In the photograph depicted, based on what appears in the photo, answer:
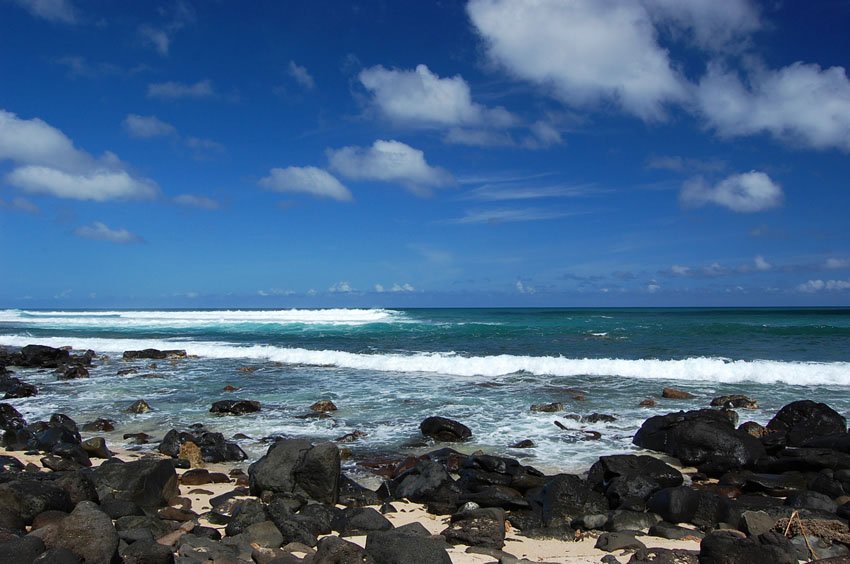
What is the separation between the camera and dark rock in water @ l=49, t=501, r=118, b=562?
14.9 ft

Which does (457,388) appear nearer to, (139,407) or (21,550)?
(139,407)

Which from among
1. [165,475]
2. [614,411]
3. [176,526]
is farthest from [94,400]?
[614,411]

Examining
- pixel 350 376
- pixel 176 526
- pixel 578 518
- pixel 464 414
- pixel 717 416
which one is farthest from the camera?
pixel 350 376

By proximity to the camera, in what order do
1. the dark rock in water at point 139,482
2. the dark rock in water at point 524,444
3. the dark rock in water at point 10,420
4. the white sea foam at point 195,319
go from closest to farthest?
the dark rock in water at point 139,482 < the dark rock in water at point 524,444 < the dark rock in water at point 10,420 < the white sea foam at point 195,319

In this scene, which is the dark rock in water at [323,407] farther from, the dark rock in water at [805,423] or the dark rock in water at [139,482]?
the dark rock in water at [805,423]

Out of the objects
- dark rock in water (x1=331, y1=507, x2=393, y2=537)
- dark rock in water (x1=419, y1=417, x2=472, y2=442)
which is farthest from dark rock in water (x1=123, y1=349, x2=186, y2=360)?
dark rock in water (x1=331, y1=507, x2=393, y2=537)

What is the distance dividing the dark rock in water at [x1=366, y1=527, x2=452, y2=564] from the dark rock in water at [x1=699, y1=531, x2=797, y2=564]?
2.27m

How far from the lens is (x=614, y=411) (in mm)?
12758

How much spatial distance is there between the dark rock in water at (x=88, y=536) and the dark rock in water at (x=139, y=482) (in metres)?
1.85

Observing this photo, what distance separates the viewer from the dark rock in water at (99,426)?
11156 mm

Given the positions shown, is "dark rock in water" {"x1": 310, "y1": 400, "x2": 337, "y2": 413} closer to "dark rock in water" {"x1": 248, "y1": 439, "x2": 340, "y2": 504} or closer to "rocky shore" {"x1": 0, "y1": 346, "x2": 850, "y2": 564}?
"rocky shore" {"x1": 0, "y1": 346, "x2": 850, "y2": 564}

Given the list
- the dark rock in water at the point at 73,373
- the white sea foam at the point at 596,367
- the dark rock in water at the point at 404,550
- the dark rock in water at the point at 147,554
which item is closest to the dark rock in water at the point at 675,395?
the white sea foam at the point at 596,367

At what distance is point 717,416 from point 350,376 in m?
11.3

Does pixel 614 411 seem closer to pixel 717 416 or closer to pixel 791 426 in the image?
pixel 717 416
